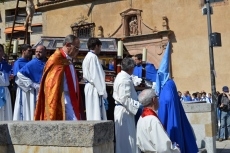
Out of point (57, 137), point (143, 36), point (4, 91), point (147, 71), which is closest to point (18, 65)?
point (4, 91)

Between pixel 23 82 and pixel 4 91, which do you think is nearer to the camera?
pixel 23 82

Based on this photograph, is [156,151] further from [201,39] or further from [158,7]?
[158,7]

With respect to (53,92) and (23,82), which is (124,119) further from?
(23,82)

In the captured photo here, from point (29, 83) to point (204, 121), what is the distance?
3515 mm

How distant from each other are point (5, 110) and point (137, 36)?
17.8 m

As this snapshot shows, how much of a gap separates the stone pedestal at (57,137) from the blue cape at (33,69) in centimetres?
315

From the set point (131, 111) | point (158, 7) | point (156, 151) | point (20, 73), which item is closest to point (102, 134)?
point (156, 151)

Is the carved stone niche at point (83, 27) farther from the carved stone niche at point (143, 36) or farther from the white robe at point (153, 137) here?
the white robe at point (153, 137)

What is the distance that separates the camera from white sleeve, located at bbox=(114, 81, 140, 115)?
580cm

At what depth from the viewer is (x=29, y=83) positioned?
691 cm

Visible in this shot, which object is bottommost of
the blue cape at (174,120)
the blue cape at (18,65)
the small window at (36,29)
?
→ the blue cape at (174,120)

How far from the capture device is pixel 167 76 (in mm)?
6363

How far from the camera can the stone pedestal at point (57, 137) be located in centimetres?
334

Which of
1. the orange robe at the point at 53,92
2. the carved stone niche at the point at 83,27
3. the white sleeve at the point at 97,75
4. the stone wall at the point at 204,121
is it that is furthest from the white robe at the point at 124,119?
the carved stone niche at the point at 83,27
